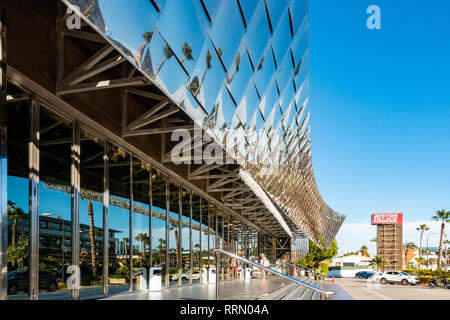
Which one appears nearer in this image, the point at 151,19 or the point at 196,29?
the point at 151,19

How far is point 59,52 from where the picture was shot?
8.34 meters

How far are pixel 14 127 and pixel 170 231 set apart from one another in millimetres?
9209

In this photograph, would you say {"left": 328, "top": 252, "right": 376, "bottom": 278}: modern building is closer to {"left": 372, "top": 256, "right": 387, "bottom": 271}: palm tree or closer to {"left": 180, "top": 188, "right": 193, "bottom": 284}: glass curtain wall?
{"left": 372, "top": 256, "right": 387, "bottom": 271}: palm tree

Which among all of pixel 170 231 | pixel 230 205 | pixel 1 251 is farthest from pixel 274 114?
pixel 1 251


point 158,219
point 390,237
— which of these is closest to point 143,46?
point 158,219

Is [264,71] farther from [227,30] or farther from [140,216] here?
[140,216]

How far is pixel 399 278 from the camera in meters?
42.2

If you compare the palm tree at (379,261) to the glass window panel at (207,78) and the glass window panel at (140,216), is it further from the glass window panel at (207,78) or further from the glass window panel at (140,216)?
the glass window panel at (207,78)

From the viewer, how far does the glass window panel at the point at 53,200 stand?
25.9 feet

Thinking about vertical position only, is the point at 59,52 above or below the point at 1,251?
above

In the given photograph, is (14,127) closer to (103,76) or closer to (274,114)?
(103,76)

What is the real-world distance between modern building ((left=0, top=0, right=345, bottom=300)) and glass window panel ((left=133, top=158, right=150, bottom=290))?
0.08 m

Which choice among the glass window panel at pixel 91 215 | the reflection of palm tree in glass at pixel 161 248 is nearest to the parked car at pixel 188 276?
the reflection of palm tree in glass at pixel 161 248

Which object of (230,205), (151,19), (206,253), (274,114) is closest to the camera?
(151,19)
